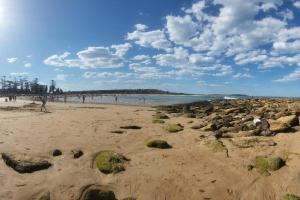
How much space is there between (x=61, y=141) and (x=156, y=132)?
570cm

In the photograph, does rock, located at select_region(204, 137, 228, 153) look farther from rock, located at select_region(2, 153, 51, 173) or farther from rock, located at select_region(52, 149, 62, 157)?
rock, located at select_region(2, 153, 51, 173)

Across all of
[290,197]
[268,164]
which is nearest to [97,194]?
[290,197]

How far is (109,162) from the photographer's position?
977 cm

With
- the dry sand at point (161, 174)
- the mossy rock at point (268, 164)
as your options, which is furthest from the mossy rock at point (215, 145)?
the mossy rock at point (268, 164)

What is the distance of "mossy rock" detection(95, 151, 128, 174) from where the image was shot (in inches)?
369

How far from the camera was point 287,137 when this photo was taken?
1232 centimetres

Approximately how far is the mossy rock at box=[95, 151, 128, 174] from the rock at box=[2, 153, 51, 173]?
1701mm

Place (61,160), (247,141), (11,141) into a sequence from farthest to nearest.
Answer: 1. (11,141)
2. (247,141)
3. (61,160)

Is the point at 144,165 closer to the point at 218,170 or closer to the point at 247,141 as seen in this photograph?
the point at 218,170

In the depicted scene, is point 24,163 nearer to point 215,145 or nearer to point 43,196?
point 43,196

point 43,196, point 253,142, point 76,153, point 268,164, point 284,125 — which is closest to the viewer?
point 43,196

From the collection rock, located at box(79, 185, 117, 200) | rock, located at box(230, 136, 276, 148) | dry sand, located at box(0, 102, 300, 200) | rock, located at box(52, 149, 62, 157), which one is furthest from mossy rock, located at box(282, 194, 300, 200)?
rock, located at box(52, 149, 62, 157)

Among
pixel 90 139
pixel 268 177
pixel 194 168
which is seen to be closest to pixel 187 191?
pixel 194 168

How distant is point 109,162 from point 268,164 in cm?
524
